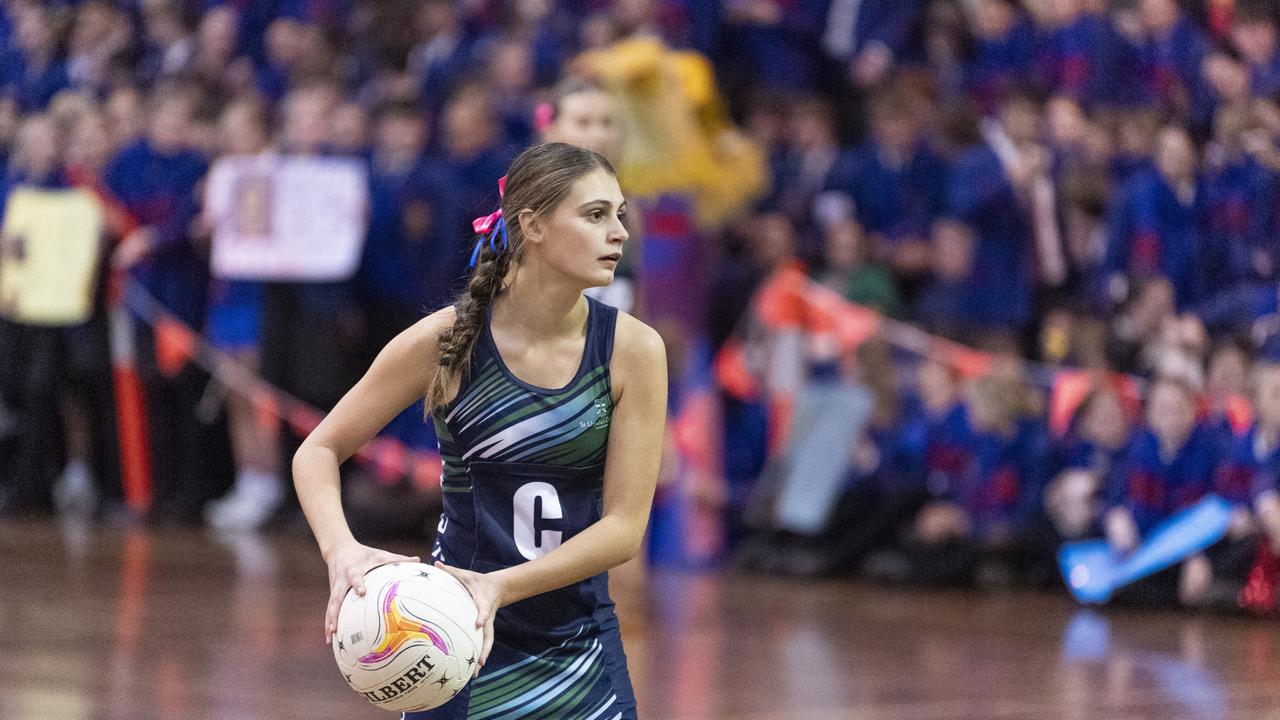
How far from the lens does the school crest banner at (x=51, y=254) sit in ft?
45.4

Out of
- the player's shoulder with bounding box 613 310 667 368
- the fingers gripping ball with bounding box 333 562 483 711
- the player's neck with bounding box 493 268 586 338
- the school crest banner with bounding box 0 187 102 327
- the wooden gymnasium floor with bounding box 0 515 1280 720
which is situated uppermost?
the school crest banner with bounding box 0 187 102 327

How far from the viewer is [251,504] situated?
13688 mm

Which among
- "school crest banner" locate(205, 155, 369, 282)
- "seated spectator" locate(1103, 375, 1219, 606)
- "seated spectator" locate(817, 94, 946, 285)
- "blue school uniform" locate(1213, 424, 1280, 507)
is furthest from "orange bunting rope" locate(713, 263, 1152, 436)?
"school crest banner" locate(205, 155, 369, 282)

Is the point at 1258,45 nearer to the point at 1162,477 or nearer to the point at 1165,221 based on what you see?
the point at 1165,221

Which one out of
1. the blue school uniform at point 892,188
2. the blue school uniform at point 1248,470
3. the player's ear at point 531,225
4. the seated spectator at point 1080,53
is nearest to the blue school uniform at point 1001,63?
the seated spectator at point 1080,53

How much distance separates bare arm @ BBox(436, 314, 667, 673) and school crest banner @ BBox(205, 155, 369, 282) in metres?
9.23

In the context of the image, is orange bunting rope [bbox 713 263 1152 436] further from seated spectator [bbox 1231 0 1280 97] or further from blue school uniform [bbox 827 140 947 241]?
seated spectator [bbox 1231 0 1280 97]

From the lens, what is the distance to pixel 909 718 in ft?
23.6

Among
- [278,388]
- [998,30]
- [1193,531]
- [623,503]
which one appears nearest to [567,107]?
[623,503]

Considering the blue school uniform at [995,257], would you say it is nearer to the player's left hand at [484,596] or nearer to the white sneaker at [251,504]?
the white sneaker at [251,504]

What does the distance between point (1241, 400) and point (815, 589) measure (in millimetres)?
2592

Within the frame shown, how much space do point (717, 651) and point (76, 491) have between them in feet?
24.4

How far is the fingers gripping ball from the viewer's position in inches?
144

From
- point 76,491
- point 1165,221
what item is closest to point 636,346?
point 1165,221
